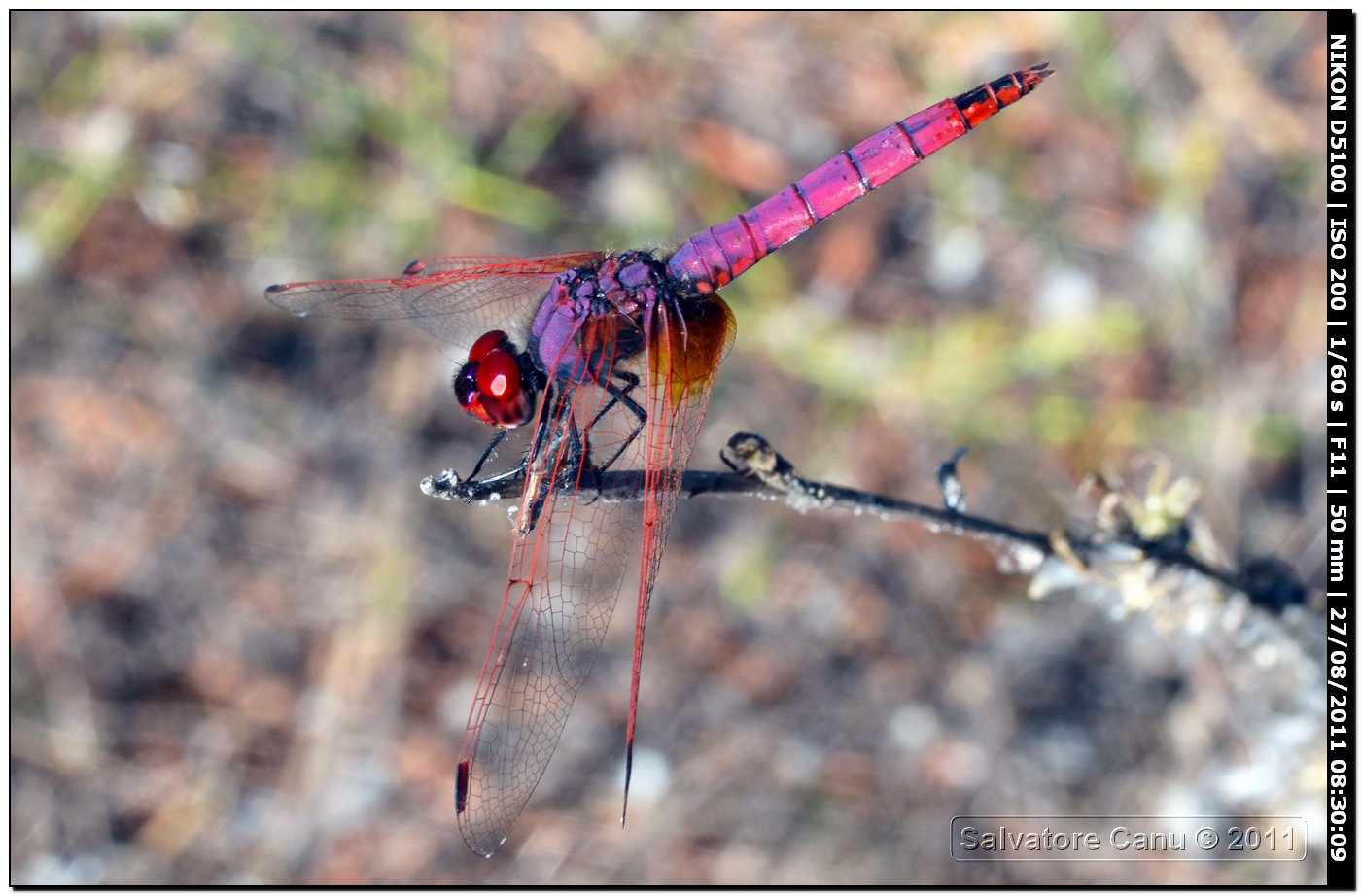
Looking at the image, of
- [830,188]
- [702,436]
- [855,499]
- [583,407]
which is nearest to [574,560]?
[583,407]

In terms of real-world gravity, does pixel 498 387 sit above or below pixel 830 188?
below

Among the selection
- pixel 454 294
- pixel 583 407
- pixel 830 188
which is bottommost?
pixel 583 407

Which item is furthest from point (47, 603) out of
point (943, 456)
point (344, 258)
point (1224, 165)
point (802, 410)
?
point (1224, 165)

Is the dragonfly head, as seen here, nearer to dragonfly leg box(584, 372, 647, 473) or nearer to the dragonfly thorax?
the dragonfly thorax

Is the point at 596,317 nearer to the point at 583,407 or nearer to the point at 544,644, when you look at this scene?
the point at 583,407

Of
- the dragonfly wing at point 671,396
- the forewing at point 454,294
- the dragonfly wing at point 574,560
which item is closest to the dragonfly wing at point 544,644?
the dragonfly wing at point 574,560

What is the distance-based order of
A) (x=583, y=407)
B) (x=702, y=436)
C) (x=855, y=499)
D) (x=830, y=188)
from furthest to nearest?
(x=702, y=436) → (x=830, y=188) → (x=583, y=407) → (x=855, y=499)

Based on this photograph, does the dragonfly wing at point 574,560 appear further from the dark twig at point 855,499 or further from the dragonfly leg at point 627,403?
the dark twig at point 855,499
